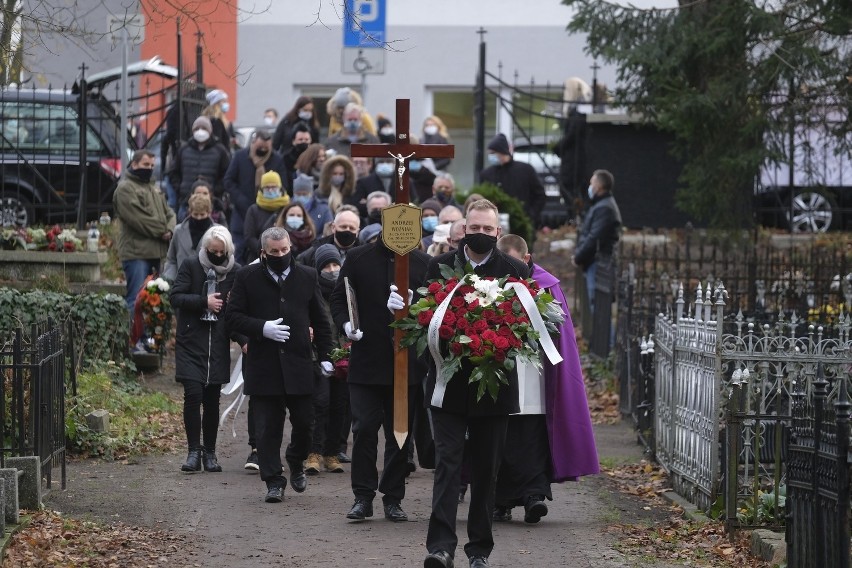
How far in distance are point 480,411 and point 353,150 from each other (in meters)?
2.59

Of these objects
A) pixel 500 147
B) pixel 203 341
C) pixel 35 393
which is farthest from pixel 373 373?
pixel 500 147

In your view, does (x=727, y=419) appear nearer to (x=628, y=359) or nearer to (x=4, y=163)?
(x=628, y=359)

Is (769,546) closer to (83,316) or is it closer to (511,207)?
(83,316)

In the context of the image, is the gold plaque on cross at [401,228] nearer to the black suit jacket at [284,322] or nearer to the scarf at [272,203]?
the black suit jacket at [284,322]

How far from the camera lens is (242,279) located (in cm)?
1063

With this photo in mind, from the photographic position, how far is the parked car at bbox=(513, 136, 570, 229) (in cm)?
2397

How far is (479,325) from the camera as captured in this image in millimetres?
8094

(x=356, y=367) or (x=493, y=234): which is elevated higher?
(x=493, y=234)

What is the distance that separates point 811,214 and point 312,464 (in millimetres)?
12359

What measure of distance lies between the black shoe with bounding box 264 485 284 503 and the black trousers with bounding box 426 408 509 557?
2.36 metres

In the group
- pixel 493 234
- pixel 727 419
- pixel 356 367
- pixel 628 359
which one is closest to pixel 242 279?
pixel 356 367

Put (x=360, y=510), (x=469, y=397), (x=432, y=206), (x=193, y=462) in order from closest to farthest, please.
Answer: (x=469, y=397)
(x=360, y=510)
(x=193, y=462)
(x=432, y=206)

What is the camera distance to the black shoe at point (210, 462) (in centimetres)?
1168

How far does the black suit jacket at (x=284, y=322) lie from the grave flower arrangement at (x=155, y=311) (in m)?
4.15
